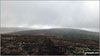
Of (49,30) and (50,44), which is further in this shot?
(49,30)

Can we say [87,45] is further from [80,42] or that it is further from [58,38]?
[58,38]

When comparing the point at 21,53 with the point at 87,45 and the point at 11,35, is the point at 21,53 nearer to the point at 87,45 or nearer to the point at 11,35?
the point at 11,35

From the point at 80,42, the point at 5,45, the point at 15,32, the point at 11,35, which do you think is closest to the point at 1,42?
the point at 5,45

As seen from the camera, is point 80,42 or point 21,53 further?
point 80,42

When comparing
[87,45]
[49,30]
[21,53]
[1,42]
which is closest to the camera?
[21,53]

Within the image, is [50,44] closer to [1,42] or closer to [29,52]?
[29,52]

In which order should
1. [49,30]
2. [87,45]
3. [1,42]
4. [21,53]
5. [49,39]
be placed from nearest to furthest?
[21,53], [1,42], [87,45], [49,39], [49,30]

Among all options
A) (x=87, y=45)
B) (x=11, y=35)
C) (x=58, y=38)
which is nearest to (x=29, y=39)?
(x=11, y=35)

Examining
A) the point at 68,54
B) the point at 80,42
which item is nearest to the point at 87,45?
the point at 80,42

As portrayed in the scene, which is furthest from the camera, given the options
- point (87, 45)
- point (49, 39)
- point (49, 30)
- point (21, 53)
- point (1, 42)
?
point (49, 30)
